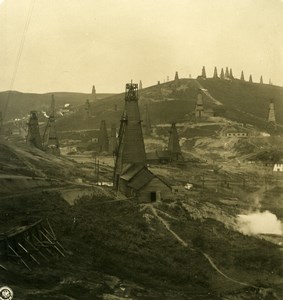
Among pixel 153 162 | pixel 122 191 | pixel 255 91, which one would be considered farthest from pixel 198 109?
pixel 122 191

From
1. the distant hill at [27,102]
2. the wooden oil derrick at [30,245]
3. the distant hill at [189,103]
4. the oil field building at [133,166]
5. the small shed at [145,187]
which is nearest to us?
the wooden oil derrick at [30,245]

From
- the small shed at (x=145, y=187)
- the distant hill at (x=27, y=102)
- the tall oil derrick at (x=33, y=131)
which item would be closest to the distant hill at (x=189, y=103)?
the distant hill at (x=27, y=102)

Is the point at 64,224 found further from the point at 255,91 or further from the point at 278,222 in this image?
the point at 255,91

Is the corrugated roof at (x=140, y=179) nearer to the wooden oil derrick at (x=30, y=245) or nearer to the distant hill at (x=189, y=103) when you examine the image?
the wooden oil derrick at (x=30, y=245)

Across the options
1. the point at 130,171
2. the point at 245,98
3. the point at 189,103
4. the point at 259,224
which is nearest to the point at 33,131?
the point at 130,171

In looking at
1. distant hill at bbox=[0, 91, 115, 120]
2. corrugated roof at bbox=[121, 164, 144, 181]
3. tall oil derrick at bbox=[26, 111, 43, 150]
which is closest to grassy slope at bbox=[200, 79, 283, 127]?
tall oil derrick at bbox=[26, 111, 43, 150]

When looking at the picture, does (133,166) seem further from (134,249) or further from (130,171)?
(134,249)
